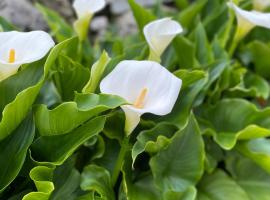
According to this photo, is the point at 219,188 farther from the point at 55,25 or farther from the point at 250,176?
the point at 55,25

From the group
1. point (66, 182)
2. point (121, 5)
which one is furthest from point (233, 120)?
point (121, 5)

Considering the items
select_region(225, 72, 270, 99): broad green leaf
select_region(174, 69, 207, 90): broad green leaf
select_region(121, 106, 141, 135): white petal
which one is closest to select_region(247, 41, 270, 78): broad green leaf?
→ select_region(225, 72, 270, 99): broad green leaf

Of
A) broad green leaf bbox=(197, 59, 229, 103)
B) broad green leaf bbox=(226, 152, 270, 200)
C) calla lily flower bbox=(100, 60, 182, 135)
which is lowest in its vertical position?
broad green leaf bbox=(226, 152, 270, 200)

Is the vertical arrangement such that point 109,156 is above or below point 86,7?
below

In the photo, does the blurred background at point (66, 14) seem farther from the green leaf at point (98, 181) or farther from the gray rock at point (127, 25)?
the green leaf at point (98, 181)

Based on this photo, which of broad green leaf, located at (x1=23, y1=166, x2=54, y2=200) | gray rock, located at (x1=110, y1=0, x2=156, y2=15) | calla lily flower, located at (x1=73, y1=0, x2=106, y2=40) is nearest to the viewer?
broad green leaf, located at (x1=23, y1=166, x2=54, y2=200)

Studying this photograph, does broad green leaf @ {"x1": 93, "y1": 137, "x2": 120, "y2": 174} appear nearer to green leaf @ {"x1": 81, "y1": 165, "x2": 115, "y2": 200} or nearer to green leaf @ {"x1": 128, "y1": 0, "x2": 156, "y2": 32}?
green leaf @ {"x1": 81, "y1": 165, "x2": 115, "y2": 200}

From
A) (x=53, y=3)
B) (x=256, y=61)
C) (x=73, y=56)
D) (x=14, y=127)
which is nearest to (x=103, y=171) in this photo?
(x=14, y=127)
